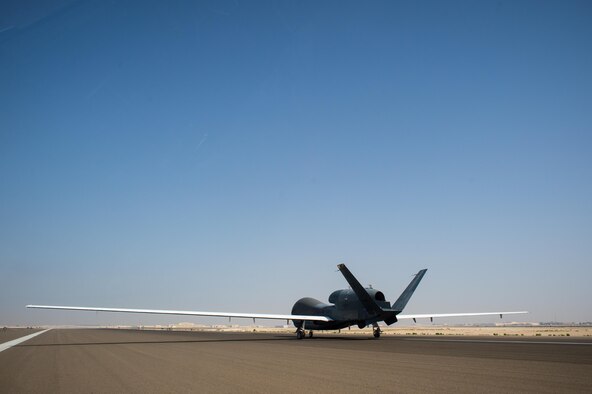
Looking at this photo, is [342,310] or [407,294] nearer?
[407,294]

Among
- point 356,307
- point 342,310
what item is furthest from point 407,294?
point 342,310

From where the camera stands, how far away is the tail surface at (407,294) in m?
34.8

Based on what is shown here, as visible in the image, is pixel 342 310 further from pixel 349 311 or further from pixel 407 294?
pixel 407 294

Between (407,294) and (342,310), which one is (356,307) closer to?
(342,310)

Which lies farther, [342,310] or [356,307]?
[342,310]

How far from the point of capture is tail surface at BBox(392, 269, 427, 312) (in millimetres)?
34750

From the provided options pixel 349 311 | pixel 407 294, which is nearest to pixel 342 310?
pixel 349 311

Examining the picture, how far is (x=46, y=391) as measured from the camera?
9.17 metres

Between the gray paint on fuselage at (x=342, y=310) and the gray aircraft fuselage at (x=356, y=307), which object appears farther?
the gray paint on fuselage at (x=342, y=310)

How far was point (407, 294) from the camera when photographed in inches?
1398

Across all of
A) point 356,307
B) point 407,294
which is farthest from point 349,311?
point 407,294

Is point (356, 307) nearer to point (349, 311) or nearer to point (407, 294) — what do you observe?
point (349, 311)

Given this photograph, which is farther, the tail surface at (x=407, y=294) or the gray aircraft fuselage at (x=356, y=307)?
the tail surface at (x=407, y=294)

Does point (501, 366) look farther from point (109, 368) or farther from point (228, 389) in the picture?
point (109, 368)
